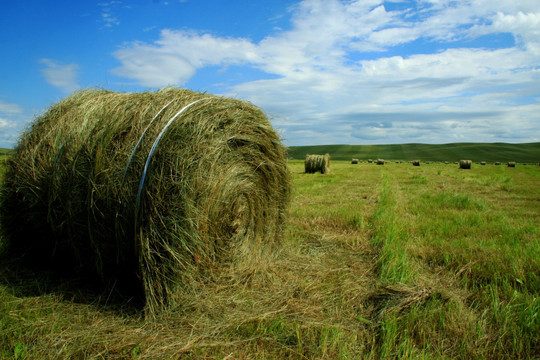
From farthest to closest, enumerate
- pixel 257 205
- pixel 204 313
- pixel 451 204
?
1. pixel 451 204
2. pixel 257 205
3. pixel 204 313

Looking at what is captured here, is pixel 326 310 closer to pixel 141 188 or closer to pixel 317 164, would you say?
pixel 141 188

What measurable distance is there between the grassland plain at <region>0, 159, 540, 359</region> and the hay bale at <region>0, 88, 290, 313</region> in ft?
0.99

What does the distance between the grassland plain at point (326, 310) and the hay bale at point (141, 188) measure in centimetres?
30

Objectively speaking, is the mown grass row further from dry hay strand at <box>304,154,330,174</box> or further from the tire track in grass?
dry hay strand at <box>304,154,330,174</box>

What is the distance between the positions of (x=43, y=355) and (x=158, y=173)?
1632 mm

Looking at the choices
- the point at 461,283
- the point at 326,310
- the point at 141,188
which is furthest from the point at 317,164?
the point at 141,188

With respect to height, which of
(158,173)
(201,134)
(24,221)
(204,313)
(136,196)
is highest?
(201,134)

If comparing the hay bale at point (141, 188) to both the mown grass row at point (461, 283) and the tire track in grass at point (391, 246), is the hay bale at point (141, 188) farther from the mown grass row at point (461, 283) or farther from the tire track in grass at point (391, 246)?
the mown grass row at point (461, 283)

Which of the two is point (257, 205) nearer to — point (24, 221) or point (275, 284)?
point (275, 284)

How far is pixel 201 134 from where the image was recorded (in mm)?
3602

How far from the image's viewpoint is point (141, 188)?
3172 millimetres

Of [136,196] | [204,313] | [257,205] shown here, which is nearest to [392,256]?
[257,205]

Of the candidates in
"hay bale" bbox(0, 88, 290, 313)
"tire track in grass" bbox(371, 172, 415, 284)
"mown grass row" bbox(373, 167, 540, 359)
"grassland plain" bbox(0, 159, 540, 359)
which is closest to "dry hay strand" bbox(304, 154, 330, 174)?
"tire track in grass" bbox(371, 172, 415, 284)

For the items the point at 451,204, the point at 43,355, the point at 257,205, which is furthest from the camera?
the point at 451,204
